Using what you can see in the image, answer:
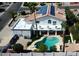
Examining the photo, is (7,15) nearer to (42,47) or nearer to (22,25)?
(22,25)

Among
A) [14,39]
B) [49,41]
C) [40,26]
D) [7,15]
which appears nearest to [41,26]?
[40,26]

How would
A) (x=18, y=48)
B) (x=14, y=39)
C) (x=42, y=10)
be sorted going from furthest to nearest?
(x=42, y=10)
(x=14, y=39)
(x=18, y=48)

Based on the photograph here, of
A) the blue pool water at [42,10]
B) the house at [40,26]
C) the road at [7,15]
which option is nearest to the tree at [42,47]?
the house at [40,26]

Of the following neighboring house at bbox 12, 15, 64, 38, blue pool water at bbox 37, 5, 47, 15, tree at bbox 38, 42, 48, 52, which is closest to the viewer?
tree at bbox 38, 42, 48, 52

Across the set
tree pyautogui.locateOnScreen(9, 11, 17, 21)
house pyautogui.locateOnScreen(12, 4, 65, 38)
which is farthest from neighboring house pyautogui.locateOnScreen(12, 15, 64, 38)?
tree pyautogui.locateOnScreen(9, 11, 17, 21)

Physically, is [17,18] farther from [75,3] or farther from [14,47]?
[75,3]

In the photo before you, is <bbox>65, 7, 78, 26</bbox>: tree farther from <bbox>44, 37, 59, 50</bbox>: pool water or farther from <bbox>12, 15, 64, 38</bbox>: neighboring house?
<bbox>44, 37, 59, 50</bbox>: pool water

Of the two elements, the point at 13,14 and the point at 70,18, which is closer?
the point at 70,18

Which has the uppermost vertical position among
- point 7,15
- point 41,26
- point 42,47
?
point 7,15
